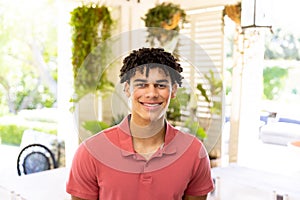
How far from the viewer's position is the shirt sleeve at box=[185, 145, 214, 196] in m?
0.52

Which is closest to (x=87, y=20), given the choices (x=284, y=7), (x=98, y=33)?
(x=98, y=33)

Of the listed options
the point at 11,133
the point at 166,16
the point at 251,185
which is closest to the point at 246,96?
the point at 166,16

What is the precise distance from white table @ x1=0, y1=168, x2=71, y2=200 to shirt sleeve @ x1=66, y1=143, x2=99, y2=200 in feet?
3.39

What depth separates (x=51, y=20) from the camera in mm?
3133

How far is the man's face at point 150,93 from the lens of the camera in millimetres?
395

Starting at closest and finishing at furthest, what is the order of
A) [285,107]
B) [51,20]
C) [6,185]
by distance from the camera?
[6,185] < [51,20] < [285,107]

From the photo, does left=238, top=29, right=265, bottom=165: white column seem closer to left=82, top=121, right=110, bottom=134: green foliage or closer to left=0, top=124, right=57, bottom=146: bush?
left=0, top=124, right=57, bottom=146: bush

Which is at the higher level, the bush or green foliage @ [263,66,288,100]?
green foliage @ [263,66,288,100]

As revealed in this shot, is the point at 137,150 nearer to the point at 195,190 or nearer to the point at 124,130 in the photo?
the point at 124,130

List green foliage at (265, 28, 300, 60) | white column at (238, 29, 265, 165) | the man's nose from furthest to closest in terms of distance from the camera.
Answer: green foliage at (265, 28, 300, 60) → white column at (238, 29, 265, 165) → the man's nose

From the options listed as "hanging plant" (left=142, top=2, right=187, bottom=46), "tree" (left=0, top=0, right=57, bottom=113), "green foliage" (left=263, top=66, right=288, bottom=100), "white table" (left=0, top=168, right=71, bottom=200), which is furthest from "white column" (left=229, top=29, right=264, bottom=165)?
"green foliage" (left=263, top=66, right=288, bottom=100)

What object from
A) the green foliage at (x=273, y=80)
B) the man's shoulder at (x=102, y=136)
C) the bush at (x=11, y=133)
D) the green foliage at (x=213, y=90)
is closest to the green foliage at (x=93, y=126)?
the man's shoulder at (x=102, y=136)

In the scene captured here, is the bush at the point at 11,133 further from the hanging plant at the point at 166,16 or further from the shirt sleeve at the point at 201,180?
the shirt sleeve at the point at 201,180

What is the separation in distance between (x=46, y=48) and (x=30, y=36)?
0.55 ft
